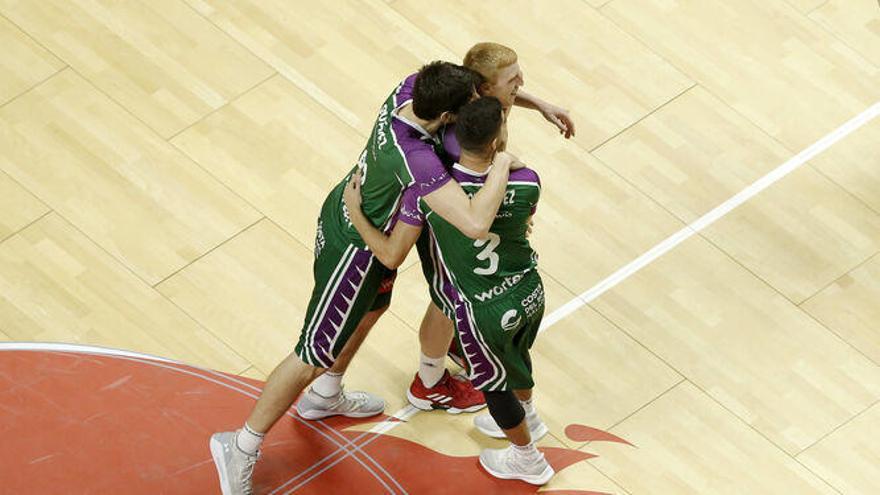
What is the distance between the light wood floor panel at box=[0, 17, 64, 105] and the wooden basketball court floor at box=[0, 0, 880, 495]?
0.01m

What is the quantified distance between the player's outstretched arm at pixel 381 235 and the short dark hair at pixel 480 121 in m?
0.45

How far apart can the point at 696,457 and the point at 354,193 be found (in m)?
1.79

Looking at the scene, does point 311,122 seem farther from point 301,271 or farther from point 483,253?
point 483,253

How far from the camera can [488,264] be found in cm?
564

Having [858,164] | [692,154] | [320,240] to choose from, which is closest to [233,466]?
[320,240]

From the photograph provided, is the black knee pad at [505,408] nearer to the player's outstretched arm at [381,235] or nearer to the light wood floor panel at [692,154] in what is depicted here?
the player's outstretched arm at [381,235]

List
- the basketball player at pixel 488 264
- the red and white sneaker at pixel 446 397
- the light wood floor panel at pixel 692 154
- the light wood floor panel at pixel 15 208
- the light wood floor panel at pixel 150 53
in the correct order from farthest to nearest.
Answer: the light wood floor panel at pixel 150 53 < the light wood floor panel at pixel 692 154 < the light wood floor panel at pixel 15 208 < the red and white sneaker at pixel 446 397 < the basketball player at pixel 488 264

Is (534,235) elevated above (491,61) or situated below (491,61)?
below

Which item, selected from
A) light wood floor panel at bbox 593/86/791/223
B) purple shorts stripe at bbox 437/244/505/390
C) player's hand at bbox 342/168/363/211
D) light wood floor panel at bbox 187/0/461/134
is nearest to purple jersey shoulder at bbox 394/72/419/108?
player's hand at bbox 342/168/363/211

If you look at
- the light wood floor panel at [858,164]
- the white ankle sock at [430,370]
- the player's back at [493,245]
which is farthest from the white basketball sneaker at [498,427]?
the light wood floor panel at [858,164]

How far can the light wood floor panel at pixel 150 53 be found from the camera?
7.69 m

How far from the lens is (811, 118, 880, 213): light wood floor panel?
7.50m

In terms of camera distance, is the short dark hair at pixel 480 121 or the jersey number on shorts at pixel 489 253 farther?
the jersey number on shorts at pixel 489 253

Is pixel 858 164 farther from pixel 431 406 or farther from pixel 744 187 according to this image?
pixel 431 406
